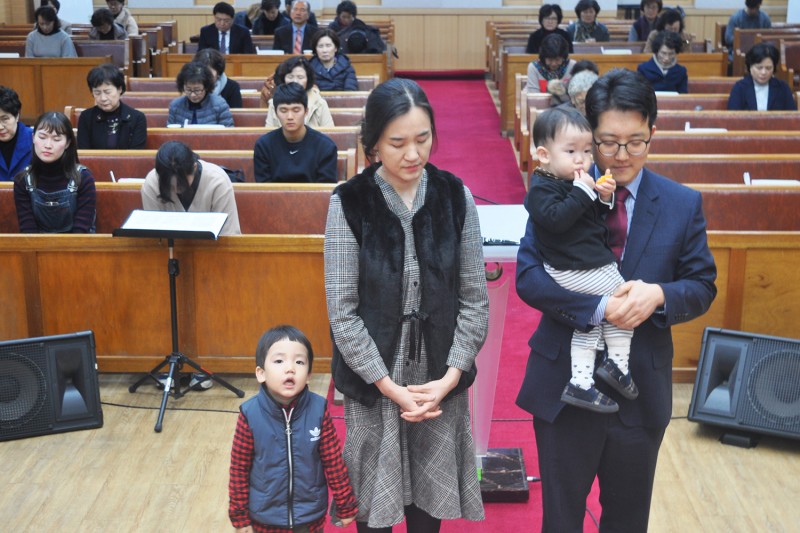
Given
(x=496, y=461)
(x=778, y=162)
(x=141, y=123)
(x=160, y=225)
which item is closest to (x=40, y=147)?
(x=160, y=225)

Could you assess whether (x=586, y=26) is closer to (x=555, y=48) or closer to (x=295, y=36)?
(x=295, y=36)

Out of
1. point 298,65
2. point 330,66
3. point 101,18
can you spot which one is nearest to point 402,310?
point 298,65

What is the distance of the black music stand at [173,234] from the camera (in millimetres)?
4043

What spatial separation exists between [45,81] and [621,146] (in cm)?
851

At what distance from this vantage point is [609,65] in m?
9.71

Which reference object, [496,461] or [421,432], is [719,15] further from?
[421,432]

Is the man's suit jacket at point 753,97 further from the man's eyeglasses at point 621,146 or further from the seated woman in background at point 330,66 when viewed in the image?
the man's eyeglasses at point 621,146

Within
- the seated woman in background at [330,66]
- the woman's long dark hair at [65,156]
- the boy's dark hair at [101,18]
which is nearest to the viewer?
the woman's long dark hair at [65,156]

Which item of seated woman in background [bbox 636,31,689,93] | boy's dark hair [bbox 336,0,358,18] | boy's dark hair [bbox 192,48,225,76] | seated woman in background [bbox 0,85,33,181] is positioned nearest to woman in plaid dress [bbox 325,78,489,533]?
seated woman in background [bbox 0,85,33,181]

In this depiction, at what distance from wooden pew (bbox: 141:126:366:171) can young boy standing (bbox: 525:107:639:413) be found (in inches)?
152

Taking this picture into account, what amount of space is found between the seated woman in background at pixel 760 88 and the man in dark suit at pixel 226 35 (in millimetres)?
4947

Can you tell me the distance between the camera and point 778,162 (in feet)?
17.7

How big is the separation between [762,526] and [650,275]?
1.54 m

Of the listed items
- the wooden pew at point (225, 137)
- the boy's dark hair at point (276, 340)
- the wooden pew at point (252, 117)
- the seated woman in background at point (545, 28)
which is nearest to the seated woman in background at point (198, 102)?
the wooden pew at point (252, 117)
